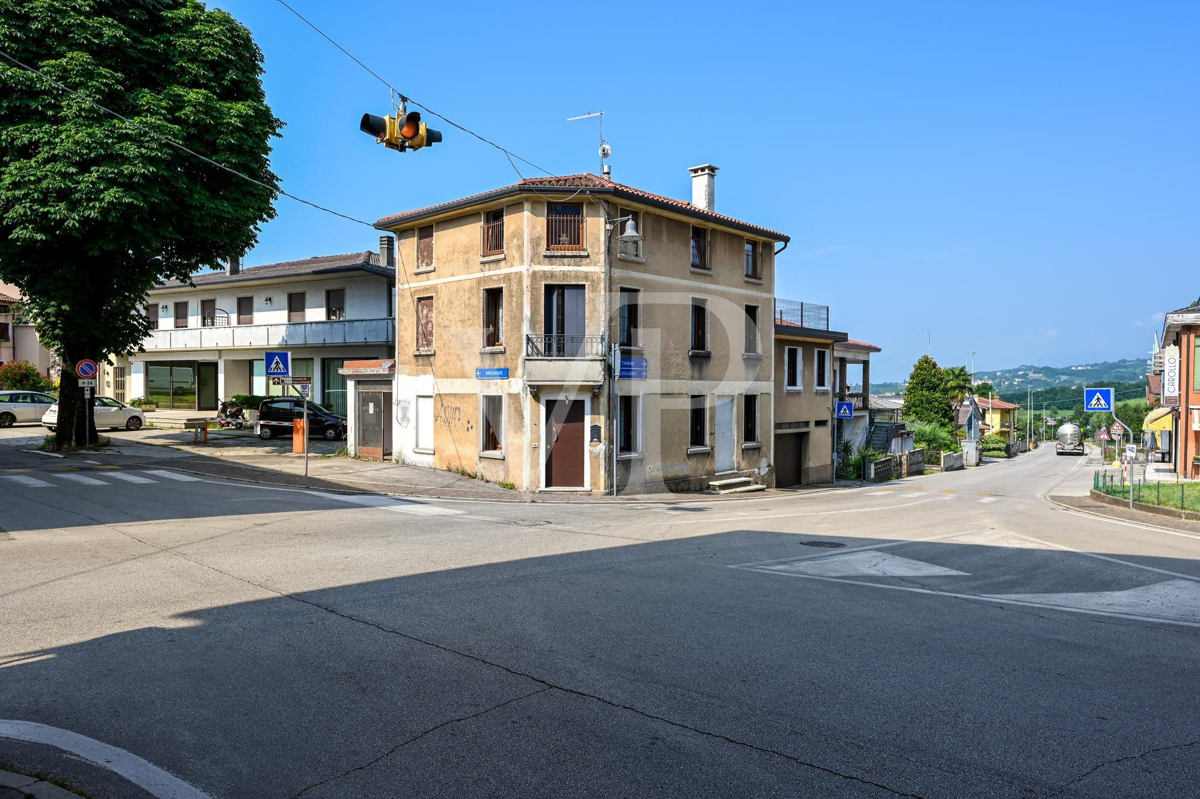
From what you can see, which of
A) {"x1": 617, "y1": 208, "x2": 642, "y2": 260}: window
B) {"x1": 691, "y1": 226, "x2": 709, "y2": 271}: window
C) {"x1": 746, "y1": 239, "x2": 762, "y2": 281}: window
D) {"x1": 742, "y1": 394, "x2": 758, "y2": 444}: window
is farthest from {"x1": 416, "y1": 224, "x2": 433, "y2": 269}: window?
{"x1": 742, "y1": 394, "x2": 758, "y2": 444}: window

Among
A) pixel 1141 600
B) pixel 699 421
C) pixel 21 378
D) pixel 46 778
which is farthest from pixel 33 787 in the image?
pixel 21 378

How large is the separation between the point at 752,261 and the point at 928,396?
1667 inches

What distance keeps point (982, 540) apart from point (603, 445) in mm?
10302

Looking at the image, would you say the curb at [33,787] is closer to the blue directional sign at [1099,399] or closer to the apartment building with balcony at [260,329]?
the blue directional sign at [1099,399]

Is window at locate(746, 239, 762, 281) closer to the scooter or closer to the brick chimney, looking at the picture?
the brick chimney

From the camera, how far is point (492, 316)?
23.3m

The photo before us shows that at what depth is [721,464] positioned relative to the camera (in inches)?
1035

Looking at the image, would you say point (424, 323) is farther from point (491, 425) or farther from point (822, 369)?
point (822, 369)

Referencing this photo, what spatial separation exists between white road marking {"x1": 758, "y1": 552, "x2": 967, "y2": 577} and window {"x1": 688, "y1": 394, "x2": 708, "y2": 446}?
1349cm

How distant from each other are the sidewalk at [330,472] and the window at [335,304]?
845cm

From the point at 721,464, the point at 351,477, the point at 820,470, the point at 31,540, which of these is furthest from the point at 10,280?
the point at 820,470

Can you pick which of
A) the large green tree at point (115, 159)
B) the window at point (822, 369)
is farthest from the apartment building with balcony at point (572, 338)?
the window at point (822, 369)

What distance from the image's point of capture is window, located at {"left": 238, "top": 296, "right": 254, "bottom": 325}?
41250mm

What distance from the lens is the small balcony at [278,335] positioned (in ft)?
115
